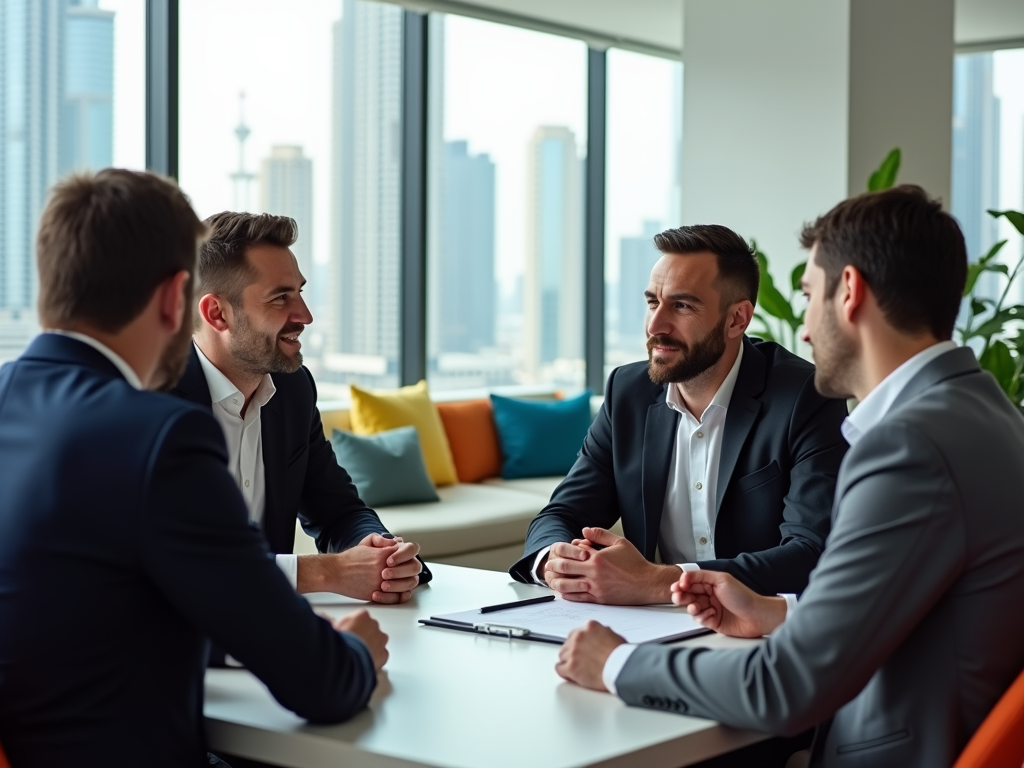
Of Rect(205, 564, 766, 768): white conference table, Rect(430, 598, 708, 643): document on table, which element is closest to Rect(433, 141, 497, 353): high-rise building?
Rect(430, 598, 708, 643): document on table

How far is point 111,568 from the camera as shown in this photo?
1403 millimetres

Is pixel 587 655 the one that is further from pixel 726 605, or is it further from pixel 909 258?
pixel 909 258

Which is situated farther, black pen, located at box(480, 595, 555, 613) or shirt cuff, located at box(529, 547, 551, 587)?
shirt cuff, located at box(529, 547, 551, 587)

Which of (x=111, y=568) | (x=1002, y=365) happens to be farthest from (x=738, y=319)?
(x=1002, y=365)

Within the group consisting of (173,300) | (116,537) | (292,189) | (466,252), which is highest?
(292,189)

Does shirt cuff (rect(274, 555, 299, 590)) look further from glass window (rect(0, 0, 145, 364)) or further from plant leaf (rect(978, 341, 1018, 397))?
plant leaf (rect(978, 341, 1018, 397))

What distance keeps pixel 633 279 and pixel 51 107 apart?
164 inches

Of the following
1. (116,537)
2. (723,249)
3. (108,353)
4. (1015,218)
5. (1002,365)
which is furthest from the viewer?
(1002,365)

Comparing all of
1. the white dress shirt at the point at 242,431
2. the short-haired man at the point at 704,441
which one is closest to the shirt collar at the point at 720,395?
the short-haired man at the point at 704,441

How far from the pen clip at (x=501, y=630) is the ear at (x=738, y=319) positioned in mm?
1054

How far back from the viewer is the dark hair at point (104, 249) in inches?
57.4

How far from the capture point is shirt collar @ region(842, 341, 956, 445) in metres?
1.69

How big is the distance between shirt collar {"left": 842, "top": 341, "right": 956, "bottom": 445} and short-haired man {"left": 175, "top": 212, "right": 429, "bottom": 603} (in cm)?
113

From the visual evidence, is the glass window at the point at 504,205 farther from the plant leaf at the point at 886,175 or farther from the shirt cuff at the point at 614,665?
the shirt cuff at the point at 614,665
